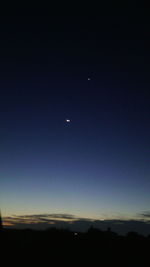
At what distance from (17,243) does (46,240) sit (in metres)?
2.79

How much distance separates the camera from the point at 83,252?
19.2 meters

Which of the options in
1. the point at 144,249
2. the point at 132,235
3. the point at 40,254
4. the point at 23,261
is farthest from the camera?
the point at 132,235

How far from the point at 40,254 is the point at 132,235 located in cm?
1639

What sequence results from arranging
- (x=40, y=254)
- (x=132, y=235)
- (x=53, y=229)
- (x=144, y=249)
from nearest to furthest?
(x=40, y=254) → (x=144, y=249) → (x=53, y=229) → (x=132, y=235)

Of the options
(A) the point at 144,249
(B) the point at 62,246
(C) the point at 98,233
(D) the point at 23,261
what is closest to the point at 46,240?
(B) the point at 62,246

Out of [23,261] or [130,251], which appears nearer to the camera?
[23,261]

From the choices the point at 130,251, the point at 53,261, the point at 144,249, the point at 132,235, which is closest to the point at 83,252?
the point at 53,261

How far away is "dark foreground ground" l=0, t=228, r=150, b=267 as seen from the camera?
656 inches

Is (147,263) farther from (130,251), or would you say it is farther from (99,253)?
(99,253)

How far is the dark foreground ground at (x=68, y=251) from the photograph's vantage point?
16.7 metres

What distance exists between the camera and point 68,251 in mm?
18688

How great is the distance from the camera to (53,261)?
16719 mm

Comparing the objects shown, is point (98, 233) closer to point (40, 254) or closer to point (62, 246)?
point (62, 246)

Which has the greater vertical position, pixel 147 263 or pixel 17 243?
pixel 17 243
